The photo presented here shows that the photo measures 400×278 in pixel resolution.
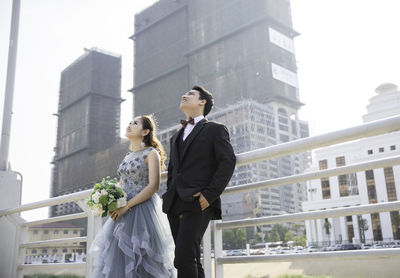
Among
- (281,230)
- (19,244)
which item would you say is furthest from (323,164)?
(19,244)

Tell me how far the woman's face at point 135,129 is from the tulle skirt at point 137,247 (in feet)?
1.58

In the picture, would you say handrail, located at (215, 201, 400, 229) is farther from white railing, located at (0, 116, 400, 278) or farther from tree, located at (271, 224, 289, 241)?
tree, located at (271, 224, 289, 241)

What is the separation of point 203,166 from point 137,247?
2.01 ft

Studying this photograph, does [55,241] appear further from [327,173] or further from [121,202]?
[327,173]

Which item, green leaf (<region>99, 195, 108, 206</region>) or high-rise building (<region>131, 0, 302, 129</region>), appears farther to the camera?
high-rise building (<region>131, 0, 302, 129</region>)

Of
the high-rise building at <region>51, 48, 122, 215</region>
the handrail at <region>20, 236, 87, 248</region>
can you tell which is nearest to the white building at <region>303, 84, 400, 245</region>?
the handrail at <region>20, 236, 87, 248</region>

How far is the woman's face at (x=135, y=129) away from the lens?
2672mm

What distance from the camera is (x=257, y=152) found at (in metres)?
1.99

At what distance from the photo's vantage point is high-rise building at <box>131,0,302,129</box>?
6650 cm

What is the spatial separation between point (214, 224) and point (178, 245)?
0.36 m

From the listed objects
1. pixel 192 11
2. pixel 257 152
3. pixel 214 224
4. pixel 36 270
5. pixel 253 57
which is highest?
pixel 192 11

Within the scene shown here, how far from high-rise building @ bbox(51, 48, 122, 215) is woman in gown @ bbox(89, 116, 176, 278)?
83083mm

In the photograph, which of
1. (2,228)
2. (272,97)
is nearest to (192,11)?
(272,97)

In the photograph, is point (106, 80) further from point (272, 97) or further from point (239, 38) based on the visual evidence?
point (272, 97)
